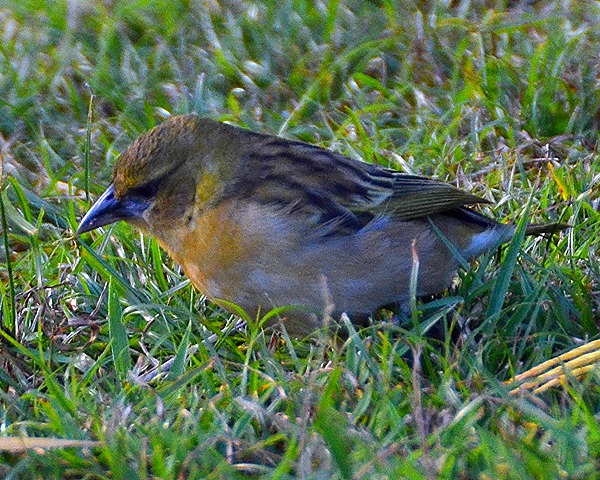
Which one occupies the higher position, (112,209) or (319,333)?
(112,209)

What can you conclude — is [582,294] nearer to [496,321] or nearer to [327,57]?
[496,321]

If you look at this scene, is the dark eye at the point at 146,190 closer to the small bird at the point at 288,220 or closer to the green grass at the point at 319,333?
the small bird at the point at 288,220

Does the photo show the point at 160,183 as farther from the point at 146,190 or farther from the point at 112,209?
the point at 112,209

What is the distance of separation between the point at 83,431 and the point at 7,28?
15.4ft

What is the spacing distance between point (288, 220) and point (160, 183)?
649 mm

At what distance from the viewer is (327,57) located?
711 centimetres

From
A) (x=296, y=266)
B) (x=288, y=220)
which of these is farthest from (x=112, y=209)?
(x=296, y=266)

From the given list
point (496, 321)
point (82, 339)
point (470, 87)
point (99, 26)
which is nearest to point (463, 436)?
point (496, 321)

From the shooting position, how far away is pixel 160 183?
4.84m

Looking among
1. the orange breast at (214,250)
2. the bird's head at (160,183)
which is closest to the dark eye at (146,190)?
the bird's head at (160,183)

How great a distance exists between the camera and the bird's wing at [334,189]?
470cm

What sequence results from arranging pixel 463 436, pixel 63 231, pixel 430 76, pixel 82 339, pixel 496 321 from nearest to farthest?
pixel 463 436, pixel 496 321, pixel 82 339, pixel 63 231, pixel 430 76

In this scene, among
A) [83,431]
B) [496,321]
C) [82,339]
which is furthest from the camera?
[82,339]

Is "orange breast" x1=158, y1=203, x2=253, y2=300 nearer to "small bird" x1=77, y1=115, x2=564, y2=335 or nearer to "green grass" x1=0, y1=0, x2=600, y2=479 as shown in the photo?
"small bird" x1=77, y1=115, x2=564, y2=335
